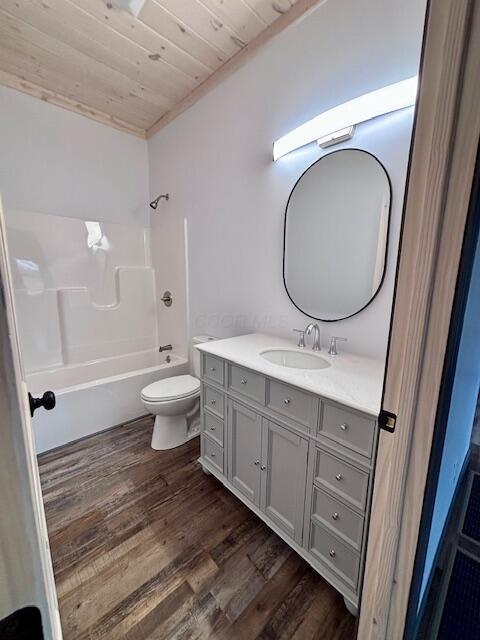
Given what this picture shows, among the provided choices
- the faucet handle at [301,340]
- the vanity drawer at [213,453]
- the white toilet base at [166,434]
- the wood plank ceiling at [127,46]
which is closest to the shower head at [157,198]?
the wood plank ceiling at [127,46]

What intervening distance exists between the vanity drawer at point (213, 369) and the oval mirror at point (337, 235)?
0.61m

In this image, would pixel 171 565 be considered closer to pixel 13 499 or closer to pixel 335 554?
pixel 335 554

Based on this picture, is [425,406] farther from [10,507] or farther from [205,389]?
[205,389]

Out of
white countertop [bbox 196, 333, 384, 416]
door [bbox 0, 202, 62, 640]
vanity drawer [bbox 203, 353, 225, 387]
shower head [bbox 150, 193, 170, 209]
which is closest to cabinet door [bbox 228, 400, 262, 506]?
vanity drawer [bbox 203, 353, 225, 387]

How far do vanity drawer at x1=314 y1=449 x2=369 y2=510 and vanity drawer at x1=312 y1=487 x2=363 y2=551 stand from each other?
1.6 inches

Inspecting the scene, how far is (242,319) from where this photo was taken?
6.51 feet

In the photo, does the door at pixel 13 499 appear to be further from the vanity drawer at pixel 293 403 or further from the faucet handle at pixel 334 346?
the faucet handle at pixel 334 346

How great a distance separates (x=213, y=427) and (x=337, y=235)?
1314mm

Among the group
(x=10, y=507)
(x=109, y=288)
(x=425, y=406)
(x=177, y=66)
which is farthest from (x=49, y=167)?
(x=425, y=406)

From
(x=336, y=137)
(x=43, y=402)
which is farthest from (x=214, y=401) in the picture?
(x=336, y=137)

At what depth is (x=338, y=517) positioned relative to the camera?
997 millimetres

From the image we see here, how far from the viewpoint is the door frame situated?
0.46m

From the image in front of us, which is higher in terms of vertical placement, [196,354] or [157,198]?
[157,198]

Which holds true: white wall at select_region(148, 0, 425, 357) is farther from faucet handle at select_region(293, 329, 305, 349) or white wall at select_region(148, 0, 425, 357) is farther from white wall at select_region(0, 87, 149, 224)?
white wall at select_region(0, 87, 149, 224)
